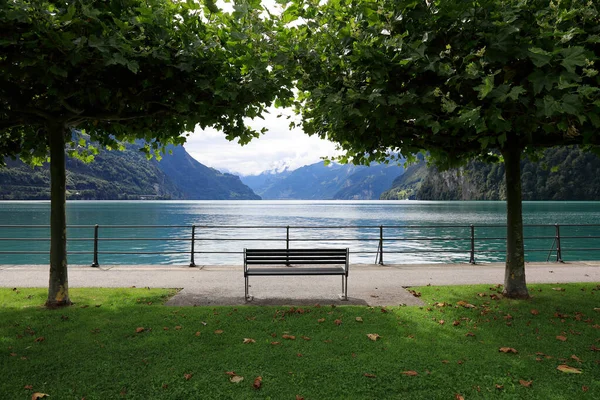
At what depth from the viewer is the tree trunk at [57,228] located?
7.11 metres

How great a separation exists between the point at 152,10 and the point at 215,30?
3.50 feet

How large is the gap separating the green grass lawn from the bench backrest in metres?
1.29

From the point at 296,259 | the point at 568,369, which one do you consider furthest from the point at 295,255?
the point at 568,369

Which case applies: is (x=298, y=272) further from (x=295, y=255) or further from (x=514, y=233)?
(x=514, y=233)

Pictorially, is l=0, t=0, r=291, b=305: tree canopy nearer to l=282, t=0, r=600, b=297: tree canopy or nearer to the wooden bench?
l=282, t=0, r=600, b=297: tree canopy

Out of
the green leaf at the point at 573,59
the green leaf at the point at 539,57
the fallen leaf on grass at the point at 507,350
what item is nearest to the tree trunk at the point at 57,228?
the fallen leaf on grass at the point at 507,350

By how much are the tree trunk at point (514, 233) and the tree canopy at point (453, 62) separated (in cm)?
135

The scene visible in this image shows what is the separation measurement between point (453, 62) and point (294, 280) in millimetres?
6093

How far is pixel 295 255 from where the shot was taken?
8.46 metres

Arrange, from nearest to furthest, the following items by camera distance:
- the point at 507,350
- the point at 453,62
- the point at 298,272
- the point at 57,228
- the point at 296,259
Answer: the point at 507,350
the point at 453,62
the point at 57,228
the point at 298,272
the point at 296,259

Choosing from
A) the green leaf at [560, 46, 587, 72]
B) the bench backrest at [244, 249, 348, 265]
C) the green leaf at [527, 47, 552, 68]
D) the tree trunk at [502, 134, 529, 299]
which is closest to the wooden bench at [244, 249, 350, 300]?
the bench backrest at [244, 249, 348, 265]

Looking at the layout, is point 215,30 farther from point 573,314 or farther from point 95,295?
point 573,314

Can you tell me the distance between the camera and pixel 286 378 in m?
4.44

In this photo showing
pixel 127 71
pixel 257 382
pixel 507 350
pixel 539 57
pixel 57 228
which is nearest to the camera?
pixel 257 382
